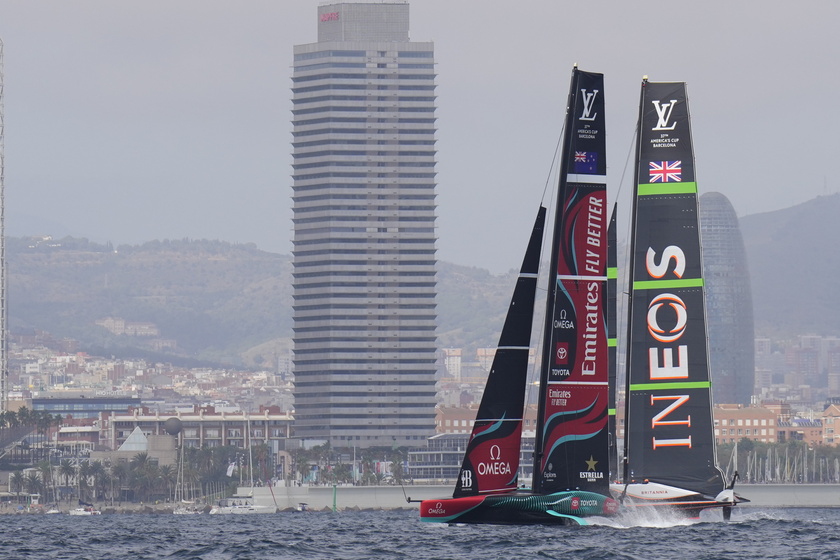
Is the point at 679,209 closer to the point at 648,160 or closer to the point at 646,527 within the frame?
A: the point at 648,160

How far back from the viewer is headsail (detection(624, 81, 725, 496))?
49844 millimetres

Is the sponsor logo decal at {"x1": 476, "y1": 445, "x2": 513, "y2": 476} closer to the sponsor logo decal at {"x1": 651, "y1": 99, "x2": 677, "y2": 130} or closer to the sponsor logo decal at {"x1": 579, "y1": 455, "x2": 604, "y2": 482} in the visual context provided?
the sponsor logo decal at {"x1": 579, "y1": 455, "x2": 604, "y2": 482}

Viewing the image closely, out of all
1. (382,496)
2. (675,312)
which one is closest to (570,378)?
(675,312)

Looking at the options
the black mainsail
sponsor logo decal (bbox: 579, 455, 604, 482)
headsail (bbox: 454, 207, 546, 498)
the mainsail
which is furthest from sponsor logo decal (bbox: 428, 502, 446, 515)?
the mainsail

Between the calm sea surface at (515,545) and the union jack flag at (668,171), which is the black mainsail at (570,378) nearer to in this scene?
the calm sea surface at (515,545)

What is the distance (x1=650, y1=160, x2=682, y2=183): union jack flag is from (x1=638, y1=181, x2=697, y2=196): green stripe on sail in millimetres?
146

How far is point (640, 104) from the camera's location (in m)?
50.7

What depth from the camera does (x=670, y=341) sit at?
1961 inches

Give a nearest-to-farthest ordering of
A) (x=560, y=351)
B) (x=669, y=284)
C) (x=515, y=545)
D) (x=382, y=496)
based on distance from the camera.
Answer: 1. (x=515, y=545)
2. (x=560, y=351)
3. (x=669, y=284)
4. (x=382, y=496)

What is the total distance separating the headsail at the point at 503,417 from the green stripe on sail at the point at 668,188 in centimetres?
441

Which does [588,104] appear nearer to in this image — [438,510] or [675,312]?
[675,312]

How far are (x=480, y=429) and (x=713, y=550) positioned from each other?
26.9 ft

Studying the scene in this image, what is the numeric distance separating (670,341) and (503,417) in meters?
5.86

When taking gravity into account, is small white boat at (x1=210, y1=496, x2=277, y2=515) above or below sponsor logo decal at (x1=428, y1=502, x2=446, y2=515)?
below
